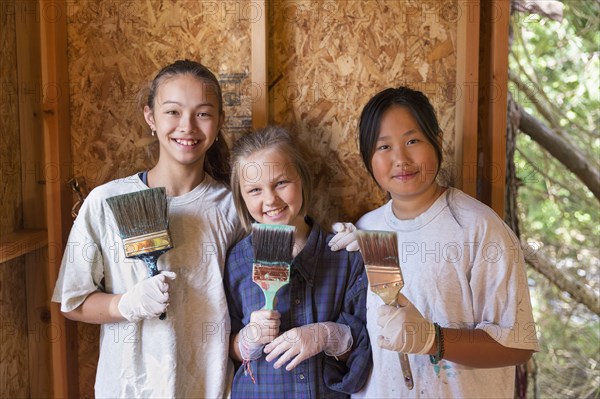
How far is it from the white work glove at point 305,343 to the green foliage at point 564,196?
1949 millimetres

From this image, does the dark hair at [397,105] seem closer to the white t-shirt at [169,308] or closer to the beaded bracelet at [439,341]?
the beaded bracelet at [439,341]

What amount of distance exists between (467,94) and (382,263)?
86 cm

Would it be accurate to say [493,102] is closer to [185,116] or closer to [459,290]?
[459,290]

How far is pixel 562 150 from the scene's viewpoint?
3066mm

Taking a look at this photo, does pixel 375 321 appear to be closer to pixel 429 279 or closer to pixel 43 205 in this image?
pixel 429 279

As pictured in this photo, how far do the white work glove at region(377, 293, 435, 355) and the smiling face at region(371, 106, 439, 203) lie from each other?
366mm

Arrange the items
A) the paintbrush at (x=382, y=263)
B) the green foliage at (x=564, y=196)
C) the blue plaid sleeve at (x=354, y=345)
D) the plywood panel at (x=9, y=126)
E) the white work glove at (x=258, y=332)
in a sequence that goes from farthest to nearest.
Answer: the green foliage at (x=564, y=196), the plywood panel at (x=9, y=126), the blue plaid sleeve at (x=354, y=345), the white work glove at (x=258, y=332), the paintbrush at (x=382, y=263)

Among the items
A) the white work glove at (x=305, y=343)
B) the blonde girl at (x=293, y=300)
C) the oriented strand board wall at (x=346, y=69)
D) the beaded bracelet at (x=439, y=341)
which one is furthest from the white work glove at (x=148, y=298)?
the beaded bracelet at (x=439, y=341)

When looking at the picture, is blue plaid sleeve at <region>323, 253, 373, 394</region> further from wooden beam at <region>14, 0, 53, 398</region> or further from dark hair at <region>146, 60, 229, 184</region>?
wooden beam at <region>14, 0, 53, 398</region>

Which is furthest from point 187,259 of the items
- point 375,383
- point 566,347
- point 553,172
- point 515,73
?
point 566,347

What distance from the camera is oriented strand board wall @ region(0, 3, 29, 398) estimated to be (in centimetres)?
212

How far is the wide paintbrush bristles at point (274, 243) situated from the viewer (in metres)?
1.78

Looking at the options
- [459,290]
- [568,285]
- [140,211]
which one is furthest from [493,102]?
[568,285]

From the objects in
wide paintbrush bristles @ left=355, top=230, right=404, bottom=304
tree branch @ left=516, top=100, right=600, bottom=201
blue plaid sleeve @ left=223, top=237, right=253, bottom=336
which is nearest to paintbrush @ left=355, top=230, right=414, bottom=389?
wide paintbrush bristles @ left=355, top=230, right=404, bottom=304
